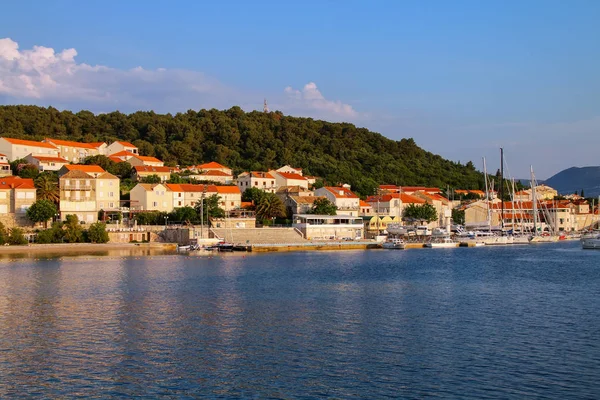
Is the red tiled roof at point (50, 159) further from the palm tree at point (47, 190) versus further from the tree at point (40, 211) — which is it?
the tree at point (40, 211)

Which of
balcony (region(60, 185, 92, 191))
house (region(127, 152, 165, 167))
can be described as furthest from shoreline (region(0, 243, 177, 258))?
house (region(127, 152, 165, 167))

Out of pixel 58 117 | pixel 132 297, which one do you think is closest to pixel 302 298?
pixel 132 297

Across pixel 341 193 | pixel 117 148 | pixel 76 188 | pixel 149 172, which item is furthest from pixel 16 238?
pixel 341 193

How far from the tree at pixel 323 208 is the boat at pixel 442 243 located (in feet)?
A: 34.5

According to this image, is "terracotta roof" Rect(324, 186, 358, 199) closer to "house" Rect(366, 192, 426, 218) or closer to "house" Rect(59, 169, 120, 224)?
"house" Rect(366, 192, 426, 218)

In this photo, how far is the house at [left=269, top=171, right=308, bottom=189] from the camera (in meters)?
79.6

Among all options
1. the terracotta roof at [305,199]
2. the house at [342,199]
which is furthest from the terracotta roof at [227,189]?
the house at [342,199]

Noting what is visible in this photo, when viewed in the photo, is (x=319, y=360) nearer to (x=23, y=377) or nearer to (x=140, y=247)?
(x=23, y=377)

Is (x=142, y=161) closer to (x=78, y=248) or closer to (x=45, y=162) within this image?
(x=45, y=162)

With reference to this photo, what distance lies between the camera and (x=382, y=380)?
1595 centimetres

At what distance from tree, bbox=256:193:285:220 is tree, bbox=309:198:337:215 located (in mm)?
3472

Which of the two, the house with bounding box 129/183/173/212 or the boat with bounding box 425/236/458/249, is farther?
the boat with bounding box 425/236/458/249

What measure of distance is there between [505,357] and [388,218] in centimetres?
5937

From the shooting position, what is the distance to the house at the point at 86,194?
60.0m
